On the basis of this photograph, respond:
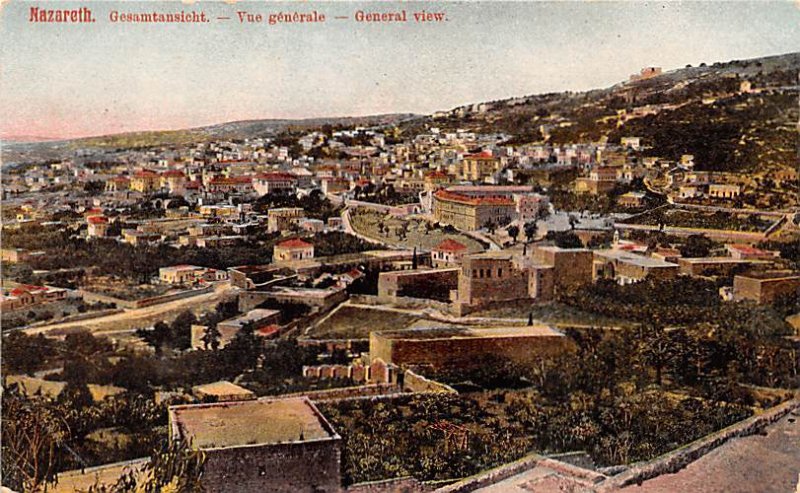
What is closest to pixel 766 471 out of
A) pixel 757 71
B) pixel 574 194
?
pixel 574 194

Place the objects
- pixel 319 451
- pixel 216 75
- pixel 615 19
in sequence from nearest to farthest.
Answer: pixel 319 451, pixel 216 75, pixel 615 19

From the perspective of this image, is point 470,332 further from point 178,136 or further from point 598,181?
point 178,136

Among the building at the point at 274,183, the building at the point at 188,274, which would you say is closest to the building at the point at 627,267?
the building at the point at 274,183

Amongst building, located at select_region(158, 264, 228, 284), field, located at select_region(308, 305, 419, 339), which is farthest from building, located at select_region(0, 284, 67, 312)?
field, located at select_region(308, 305, 419, 339)

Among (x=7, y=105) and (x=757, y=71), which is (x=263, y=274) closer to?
(x=7, y=105)

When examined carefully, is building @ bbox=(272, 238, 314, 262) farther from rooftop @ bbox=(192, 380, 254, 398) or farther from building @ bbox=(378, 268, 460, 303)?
rooftop @ bbox=(192, 380, 254, 398)

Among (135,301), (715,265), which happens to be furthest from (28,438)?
(715,265)

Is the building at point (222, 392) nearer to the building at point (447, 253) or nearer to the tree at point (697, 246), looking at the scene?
the building at point (447, 253)
